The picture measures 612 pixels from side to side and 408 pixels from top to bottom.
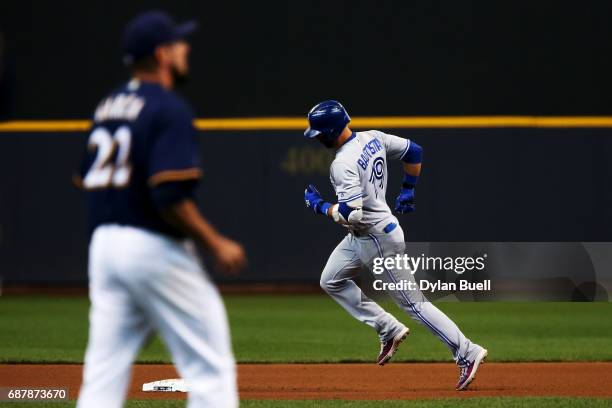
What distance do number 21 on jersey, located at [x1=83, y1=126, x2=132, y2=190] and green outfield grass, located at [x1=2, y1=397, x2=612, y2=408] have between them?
2.80 meters

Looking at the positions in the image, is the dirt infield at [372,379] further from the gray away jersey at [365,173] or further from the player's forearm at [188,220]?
the player's forearm at [188,220]

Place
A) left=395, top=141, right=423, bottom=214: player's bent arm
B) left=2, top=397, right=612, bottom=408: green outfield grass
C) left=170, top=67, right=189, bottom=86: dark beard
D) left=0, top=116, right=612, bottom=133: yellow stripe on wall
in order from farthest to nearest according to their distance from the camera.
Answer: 1. left=0, top=116, right=612, bottom=133: yellow stripe on wall
2. left=395, top=141, right=423, bottom=214: player's bent arm
3. left=2, top=397, right=612, bottom=408: green outfield grass
4. left=170, top=67, right=189, bottom=86: dark beard

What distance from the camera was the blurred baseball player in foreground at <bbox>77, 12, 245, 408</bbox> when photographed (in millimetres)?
3717

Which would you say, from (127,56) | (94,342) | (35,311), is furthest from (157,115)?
(35,311)

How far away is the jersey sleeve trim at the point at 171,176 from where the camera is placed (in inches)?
145

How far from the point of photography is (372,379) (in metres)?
7.92

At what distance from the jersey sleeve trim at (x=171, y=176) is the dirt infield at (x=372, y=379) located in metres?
3.42

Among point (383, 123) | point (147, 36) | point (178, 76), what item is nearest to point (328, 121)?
point (178, 76)

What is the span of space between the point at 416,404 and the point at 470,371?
25.6 inches

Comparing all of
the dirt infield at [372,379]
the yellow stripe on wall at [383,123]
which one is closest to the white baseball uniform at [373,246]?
the dirt infield at [372,379]

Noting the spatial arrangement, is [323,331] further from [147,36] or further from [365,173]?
[147,36]

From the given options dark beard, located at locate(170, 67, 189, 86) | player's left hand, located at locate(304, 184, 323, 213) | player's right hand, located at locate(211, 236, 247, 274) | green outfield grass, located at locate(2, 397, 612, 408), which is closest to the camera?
player's right hand, located at locate(211, 236, 247, 274)

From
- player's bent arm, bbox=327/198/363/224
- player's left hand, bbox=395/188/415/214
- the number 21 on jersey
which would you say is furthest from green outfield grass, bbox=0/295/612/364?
the number 21 on jersey

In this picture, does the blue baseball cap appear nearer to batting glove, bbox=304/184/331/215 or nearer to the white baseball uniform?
the white baseball uniform
